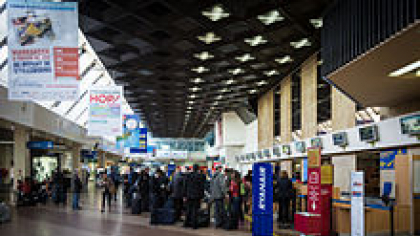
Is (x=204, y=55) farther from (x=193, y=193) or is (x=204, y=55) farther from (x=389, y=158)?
(x=389, y=158)

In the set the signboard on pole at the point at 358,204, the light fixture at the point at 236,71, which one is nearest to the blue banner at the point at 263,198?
the signboard on pole at the point at 358,204

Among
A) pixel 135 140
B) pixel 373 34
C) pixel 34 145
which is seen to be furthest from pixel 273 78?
pixel 373 34

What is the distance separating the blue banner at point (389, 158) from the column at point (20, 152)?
14479 mm

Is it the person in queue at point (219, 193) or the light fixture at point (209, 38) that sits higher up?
the light fixture at point (209, 38)

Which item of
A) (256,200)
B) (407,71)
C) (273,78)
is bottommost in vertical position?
(256,200)

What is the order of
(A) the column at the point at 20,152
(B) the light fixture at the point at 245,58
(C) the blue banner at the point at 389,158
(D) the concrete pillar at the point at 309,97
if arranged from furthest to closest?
(A) the column at the point at 20,152 < (D) the concrete pillar at the point at 309,97 < (B) the light fixture at the point at 245,58 < (C) the blue banner at the point at 389,158

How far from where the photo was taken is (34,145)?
17812 mm

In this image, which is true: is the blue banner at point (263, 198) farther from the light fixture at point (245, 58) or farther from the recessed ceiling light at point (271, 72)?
the recessed ceiling light at point (271, 72)

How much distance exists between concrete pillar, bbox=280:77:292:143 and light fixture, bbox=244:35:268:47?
5.29 metres

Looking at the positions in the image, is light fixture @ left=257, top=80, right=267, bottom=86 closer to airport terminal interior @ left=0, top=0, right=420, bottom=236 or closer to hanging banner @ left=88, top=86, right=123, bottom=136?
airport terminal interior @ left=0, top=0, right=420, bottom=236

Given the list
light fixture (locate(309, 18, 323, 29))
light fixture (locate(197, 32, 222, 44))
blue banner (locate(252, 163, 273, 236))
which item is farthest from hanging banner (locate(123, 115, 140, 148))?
blue banner (locate(252, 163, 273, 236))

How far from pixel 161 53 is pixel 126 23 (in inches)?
124

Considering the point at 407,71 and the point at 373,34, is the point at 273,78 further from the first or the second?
the point at 373,34

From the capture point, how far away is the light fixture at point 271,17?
1030cm
